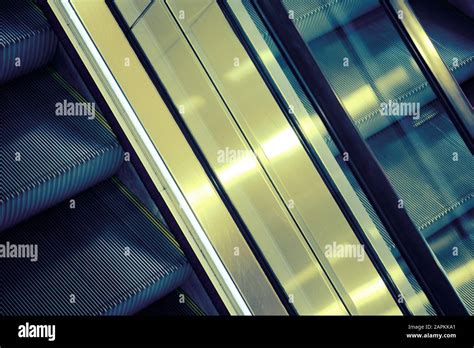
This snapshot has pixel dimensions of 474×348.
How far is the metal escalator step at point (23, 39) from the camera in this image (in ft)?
16.5

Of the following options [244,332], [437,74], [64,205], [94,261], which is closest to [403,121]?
[437,74]

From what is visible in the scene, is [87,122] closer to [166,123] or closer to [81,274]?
[166,123]

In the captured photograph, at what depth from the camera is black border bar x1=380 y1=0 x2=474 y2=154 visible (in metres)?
4.44

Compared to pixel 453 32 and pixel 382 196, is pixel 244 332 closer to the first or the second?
pixel 382 196

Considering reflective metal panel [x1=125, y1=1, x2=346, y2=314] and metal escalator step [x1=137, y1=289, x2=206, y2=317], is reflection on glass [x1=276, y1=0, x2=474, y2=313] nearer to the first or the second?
reflective metal panel [x1=125, y1=1, x2=346, y2=314]

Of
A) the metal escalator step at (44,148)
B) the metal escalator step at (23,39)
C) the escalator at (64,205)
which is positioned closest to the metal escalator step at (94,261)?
the escalator at (64,205)

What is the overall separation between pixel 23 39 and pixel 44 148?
0.63 metres

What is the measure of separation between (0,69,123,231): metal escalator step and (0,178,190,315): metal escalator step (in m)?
0.11

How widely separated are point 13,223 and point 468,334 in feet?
8.16

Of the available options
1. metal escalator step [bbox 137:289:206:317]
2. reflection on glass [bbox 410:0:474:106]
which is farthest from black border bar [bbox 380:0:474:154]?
metal escalator step [bbox 137:289:206:317]

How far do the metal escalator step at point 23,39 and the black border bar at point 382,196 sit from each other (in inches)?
78.4

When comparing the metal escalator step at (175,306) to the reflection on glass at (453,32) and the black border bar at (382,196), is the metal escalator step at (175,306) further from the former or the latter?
the reflection on glass at (453,32)

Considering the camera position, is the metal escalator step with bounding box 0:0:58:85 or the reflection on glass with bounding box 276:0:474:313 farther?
the metal escalator step with bounding box 0:0:58:85

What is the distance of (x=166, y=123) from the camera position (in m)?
5.30
